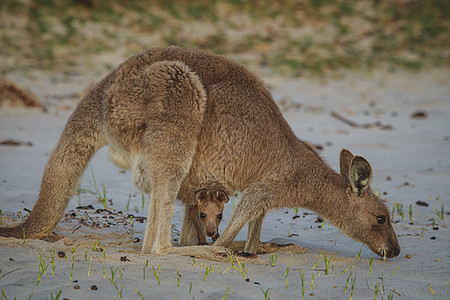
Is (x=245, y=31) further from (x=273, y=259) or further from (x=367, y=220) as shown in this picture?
(x=273, y=259)

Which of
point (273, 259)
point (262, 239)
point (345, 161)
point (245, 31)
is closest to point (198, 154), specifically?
point (273, 259)

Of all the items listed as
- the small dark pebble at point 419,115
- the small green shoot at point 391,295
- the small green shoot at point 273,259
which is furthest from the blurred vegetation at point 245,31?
the small green shoot at point 391,295

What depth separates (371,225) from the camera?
4.42m

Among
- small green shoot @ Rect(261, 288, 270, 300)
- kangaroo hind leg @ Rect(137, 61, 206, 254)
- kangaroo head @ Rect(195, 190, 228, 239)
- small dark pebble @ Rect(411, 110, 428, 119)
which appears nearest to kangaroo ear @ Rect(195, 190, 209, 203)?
kangaroo head @ Rect(195, 190, 228, 239)

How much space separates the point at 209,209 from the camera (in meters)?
4.30

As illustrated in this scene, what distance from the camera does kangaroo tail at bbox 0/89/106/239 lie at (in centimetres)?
416

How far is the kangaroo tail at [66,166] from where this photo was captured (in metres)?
4.16

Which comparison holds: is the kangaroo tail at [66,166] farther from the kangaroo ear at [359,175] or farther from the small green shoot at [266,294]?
the kangaroo ear at [359,175]

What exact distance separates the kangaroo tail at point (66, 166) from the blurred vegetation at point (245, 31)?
310 inches

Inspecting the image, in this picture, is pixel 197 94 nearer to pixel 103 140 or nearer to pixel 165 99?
pixel 165 99

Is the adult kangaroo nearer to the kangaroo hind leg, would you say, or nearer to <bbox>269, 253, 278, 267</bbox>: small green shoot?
the kangaroo hind leg

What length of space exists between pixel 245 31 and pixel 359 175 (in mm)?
11394

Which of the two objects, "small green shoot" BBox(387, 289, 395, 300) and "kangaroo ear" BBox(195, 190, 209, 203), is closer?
"small green shoot" BBox(387, 289, 395, 300)

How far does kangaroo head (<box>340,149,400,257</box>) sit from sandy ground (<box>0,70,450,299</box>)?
113 millimetres
